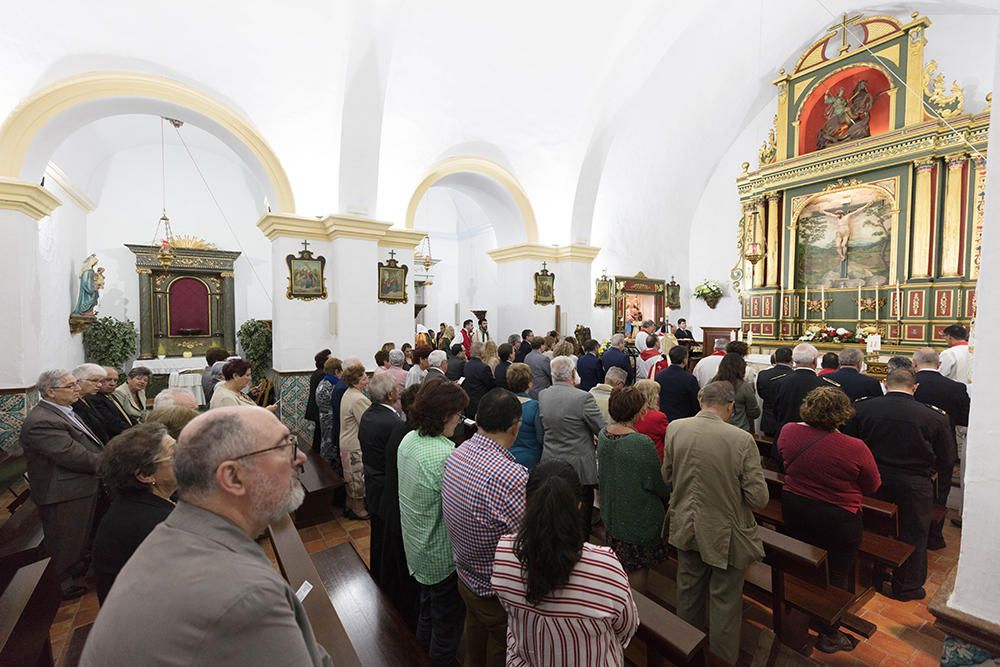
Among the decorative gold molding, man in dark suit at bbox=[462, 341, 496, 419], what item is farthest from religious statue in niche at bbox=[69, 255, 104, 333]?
man in dark suit at bbox=[462, 341, 496, 419]

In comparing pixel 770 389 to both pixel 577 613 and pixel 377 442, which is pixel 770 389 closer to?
pixel 377 442

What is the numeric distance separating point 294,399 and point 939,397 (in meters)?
8.18

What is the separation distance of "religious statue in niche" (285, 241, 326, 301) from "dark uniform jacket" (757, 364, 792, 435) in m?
6.65

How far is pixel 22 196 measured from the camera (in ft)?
20.1

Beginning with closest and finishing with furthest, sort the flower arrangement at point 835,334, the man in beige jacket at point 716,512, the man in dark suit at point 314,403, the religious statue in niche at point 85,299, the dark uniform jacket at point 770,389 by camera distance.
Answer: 1. the man in beige jacket at point 716,512
2. the dark uniform jacket at point 770,389
3. the man in dark suit at point 314,403
4. the religious statue in niche at point 85,299
5. the flower arrangement at point 835,334

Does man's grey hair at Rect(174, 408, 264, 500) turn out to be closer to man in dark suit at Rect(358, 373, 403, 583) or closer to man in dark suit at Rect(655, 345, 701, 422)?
man in dark suit at Rect(358, 373, 403, 583)

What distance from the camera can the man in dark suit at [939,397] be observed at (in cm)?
418

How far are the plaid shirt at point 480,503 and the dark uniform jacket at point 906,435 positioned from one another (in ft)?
9.82

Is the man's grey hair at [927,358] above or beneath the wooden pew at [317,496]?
above

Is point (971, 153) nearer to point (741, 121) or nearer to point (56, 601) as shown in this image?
point (741, 121)

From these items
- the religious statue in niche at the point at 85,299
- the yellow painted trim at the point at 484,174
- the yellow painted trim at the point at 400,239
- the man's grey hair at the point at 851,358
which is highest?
the yellow painted trim at the point at 484,174

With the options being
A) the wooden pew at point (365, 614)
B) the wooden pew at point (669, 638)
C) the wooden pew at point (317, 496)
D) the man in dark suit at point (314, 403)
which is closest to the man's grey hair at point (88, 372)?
the wooden pew at point (317, 496)

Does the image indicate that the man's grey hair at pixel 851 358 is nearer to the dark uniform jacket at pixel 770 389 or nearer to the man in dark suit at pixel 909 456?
the dark uniform jacket at pixel 770 389

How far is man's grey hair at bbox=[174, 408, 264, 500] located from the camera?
3.91 ft
